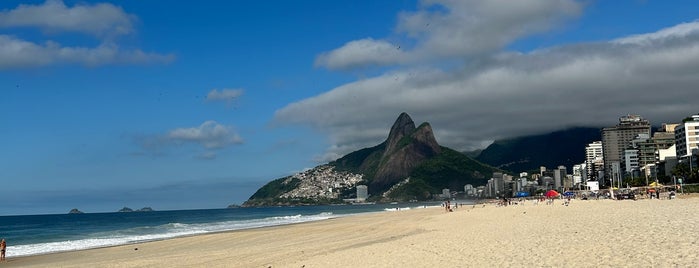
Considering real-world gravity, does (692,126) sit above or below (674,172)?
above

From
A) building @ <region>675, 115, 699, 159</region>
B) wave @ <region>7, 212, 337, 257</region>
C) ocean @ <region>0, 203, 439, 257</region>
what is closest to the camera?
wave @ <region>7, 212, 337, 257</region>

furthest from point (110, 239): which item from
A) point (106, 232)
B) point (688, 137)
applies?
point (688, 137)

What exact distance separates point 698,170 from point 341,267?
10219 cm

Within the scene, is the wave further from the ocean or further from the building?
the building

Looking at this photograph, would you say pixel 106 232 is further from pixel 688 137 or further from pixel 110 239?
pixel 688 137

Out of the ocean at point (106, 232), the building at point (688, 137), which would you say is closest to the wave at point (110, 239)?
the ocean at point (106, 232)

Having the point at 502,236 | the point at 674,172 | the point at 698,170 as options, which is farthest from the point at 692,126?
the point at 502,236

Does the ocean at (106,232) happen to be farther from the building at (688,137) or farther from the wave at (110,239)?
the building at (688,137)

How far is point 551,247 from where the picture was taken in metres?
→ 17.1

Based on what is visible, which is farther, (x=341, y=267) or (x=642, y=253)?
(x=341, y=267)

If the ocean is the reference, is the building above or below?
above

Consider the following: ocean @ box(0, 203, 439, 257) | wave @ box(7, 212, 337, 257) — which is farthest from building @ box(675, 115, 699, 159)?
wave @ box(7, 212, 337, 257)

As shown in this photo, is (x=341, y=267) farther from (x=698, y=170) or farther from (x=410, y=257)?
(x=698, y=170)

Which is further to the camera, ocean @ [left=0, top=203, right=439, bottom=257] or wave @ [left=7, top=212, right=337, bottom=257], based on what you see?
ocean @ [left=0, top=203, right=439, bottom=257]
